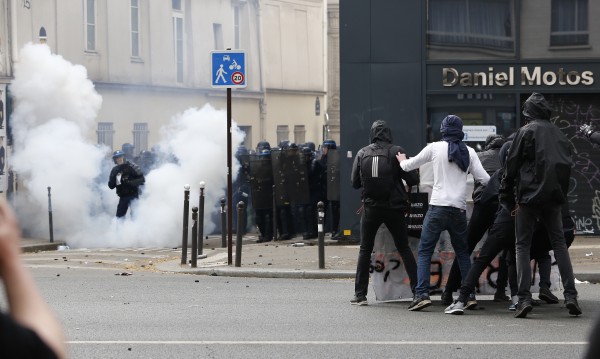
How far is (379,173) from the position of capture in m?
11.4

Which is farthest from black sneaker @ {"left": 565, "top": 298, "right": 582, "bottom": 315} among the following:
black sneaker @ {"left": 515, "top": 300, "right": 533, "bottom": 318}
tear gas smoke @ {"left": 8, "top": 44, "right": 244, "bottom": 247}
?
tear gas smoke @ {"left": 8, "top": 44, "right": 244, "bottom": 247}

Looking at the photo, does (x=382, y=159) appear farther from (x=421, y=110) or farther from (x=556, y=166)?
(x=421, y=110)

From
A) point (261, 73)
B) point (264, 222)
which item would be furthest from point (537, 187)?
point (261, 73)

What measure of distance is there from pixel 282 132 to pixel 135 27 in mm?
10755

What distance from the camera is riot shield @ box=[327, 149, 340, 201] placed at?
21.6m

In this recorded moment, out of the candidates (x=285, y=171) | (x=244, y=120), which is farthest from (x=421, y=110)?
(x=244, y=120)

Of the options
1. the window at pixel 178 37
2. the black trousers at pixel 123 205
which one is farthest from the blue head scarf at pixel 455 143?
Answer: the window at pixel 178 37

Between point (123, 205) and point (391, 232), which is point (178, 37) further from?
point (391, 232)

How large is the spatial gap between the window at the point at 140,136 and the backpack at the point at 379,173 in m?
23.7

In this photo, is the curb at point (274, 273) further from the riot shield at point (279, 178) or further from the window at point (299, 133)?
the window at point (299, 133)

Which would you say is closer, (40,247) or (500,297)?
(500,297)

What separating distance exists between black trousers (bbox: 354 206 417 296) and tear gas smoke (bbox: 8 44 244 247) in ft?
34.7

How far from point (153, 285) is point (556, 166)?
529cm

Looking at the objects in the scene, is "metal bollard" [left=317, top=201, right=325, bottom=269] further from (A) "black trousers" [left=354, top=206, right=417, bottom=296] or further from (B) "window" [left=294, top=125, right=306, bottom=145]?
(B) "window" [left=294, top=125, right=306, bottom=145]
